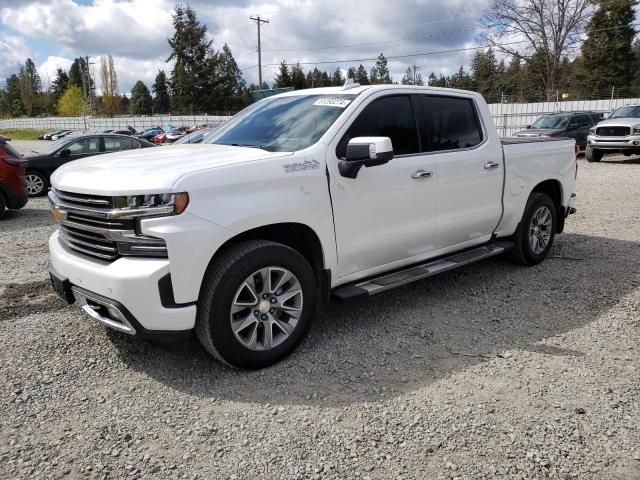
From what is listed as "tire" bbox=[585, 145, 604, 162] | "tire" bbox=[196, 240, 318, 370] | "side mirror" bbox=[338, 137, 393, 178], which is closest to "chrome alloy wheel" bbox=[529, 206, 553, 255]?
"side mirror" bbox=[338, 137, 393, 178]

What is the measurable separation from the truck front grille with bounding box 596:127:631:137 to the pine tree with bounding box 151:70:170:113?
107970 millimetres

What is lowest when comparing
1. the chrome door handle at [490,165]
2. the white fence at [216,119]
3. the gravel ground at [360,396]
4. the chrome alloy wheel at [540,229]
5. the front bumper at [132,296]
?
the gravel ground at [360,396]

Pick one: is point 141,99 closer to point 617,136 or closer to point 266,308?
point 617,136

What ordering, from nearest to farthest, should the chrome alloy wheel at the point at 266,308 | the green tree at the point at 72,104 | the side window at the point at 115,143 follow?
the chrome alloy wheel at the point at 266,308, the side window at the point at 115,143, the green tree at the point at 72,104

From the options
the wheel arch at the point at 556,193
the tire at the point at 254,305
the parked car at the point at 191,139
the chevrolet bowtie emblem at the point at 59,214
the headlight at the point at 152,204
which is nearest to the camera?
the headlight at the point at 152,204

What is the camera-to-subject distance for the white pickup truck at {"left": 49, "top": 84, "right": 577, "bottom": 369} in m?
3.17

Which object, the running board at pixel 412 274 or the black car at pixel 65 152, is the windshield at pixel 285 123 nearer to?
the running board at pixel 412 274

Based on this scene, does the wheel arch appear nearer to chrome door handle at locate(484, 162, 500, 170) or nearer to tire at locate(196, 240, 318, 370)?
chrome door handle at locate(484, 162, 500, 170)

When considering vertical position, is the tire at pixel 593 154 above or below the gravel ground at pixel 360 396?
above

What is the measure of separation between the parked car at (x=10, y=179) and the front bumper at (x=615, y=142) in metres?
16.8

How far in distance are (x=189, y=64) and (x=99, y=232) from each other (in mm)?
82505

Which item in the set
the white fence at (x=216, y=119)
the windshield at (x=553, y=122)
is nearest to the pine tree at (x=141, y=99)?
the white fence at (x=216, y=119)

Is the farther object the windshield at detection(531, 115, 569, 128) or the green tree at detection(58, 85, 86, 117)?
the green tree at detection(58, 85, 86, 117)

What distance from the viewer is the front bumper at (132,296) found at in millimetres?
3113
